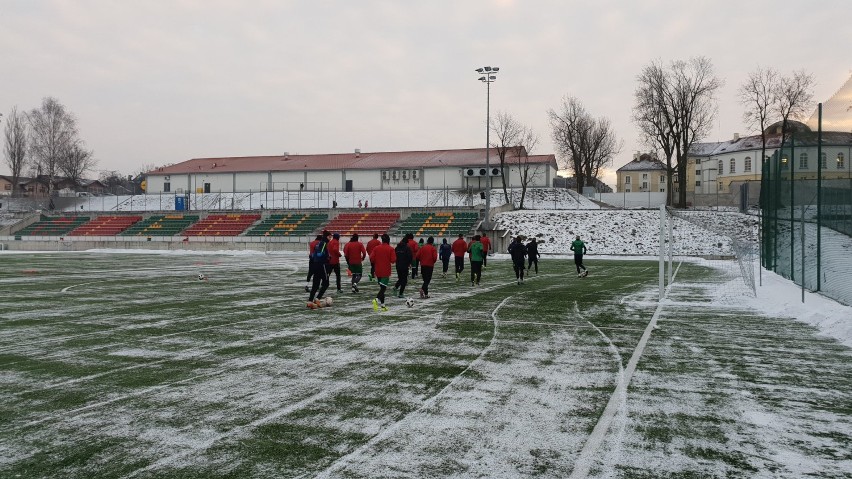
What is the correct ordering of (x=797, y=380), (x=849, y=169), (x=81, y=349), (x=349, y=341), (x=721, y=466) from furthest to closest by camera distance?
(x=849, y=169) → (x=349, y=341) → (x=81, y=349) → (x=797, y=380) → (x=721, y=466)

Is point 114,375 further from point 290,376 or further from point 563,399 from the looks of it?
point 563,399

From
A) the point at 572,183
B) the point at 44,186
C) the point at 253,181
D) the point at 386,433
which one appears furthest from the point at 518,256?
the point at 44,186

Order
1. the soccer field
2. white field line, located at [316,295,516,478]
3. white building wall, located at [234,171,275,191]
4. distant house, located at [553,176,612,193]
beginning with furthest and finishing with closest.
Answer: distant house, located at [553,176,612,193], white building wall, located at [234,171,275,191], the soccer field, white field line, located at [316,295,516,478]

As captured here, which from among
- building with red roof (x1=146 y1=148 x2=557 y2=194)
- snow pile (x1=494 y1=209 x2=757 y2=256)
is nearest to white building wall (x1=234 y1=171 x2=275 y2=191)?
building with red roof (x1=146 y1=148 x2=557 y2=194)

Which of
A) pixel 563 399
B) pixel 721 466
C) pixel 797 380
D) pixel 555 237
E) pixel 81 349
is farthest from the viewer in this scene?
pixel 555 237

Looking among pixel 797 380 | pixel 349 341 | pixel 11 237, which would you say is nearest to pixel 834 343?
pixel 797 380

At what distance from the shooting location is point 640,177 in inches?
4665

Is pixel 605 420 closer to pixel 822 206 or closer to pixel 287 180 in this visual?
pixel 822 206

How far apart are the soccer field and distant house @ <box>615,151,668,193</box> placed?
10868cm

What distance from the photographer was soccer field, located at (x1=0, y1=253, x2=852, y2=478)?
16.3 ft

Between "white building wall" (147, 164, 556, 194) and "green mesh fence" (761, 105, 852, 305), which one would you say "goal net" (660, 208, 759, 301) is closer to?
"green mesh fence" (761, 105, 852, 305)

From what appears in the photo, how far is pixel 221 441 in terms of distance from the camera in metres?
5.39

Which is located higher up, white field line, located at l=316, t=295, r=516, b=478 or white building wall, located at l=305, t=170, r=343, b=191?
white building wall, located at l=305, t=170, r=343, b=191

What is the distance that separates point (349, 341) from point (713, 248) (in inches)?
1687
